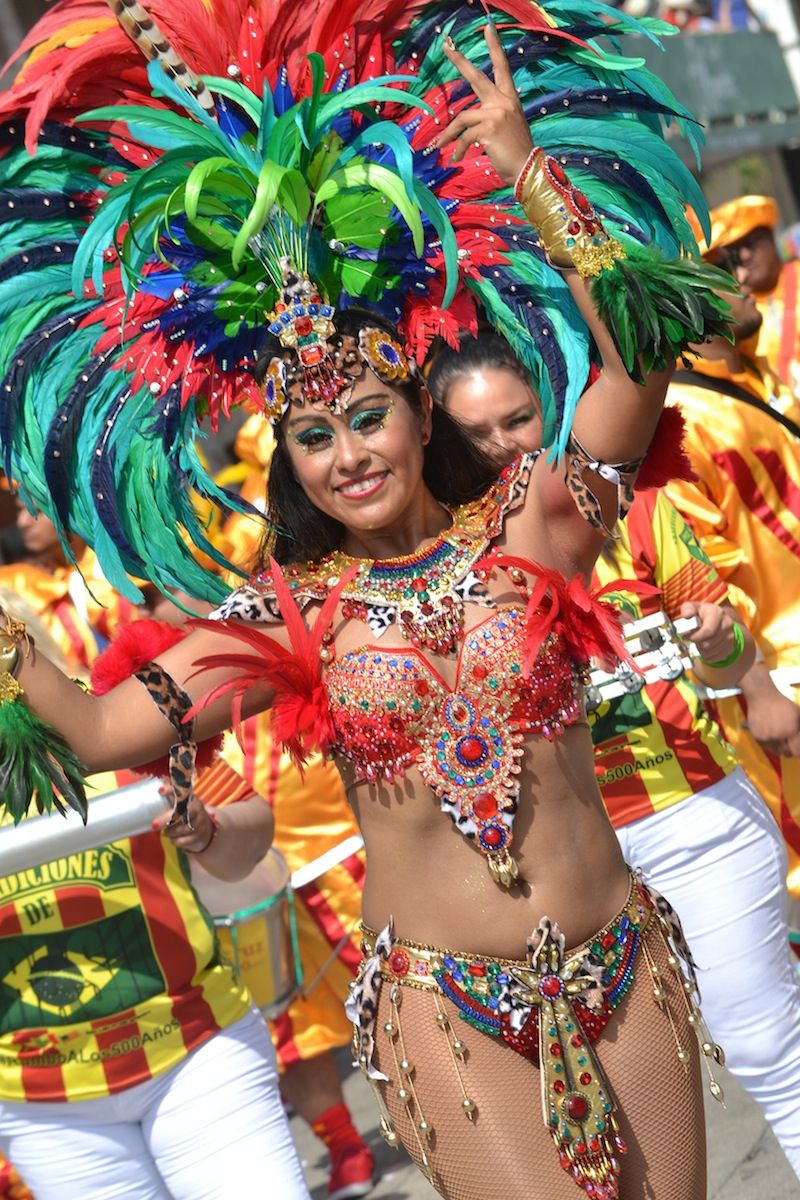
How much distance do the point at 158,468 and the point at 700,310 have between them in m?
0.99

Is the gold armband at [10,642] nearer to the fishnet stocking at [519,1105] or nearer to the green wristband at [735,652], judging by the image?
the fishnet stocking at [519,1105]

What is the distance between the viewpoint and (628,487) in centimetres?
251

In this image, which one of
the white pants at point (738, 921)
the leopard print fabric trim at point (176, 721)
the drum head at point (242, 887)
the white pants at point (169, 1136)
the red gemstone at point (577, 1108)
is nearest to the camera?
the red gemstone at point (577, 1108)

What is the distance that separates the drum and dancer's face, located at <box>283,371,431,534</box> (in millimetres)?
1448

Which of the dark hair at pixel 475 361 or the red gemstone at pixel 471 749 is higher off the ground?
the dark hair at pixel 475 361

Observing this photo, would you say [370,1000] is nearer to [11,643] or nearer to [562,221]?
[11,643]

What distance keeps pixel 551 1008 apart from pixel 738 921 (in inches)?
49.5

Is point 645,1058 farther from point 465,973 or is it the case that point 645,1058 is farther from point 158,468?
point 158,468

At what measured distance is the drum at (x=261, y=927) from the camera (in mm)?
4082

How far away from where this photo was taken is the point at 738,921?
12.0ft

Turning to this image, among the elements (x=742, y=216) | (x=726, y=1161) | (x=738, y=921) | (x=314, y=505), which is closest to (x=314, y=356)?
(x=314, y=505)

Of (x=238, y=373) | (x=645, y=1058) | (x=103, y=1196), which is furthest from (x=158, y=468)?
(x=103, y=1196)

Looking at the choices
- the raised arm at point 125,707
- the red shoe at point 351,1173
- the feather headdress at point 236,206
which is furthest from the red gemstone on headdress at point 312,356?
the red shoe at point 351,1173

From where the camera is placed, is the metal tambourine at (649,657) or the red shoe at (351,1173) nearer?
the metal tambourine at (649,657)
